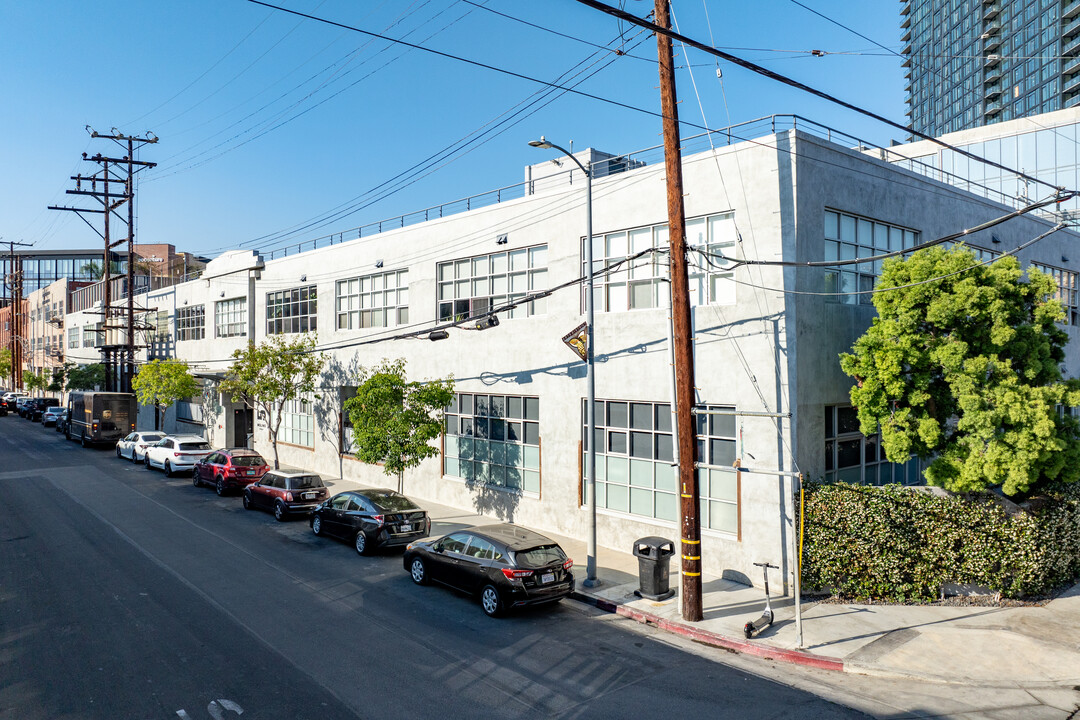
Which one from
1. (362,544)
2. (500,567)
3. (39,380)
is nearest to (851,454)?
(500,567)

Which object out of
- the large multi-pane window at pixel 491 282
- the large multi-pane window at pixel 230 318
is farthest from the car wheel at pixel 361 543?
the large multi-pane window at pixel 230 318

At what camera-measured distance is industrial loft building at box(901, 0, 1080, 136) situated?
303 feet

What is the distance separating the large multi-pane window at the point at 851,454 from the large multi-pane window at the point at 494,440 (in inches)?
310

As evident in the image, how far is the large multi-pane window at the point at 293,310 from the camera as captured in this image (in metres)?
30.4

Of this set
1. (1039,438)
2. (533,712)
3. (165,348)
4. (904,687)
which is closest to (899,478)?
(1039,438)

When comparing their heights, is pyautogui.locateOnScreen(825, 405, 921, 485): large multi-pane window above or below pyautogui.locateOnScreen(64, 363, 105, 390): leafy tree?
below

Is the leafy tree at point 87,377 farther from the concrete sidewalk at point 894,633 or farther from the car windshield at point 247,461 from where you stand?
the concrete sidewalk at point 894,633

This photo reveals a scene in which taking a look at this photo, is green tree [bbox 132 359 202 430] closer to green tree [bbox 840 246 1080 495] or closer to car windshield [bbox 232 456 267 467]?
car windshield [bbox 232 456 267 467]

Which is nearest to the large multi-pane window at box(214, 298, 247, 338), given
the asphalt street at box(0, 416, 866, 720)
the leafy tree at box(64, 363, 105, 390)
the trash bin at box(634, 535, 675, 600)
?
the asphalt street at box(0, 416, 866, 720)

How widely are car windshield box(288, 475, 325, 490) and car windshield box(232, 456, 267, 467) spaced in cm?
539

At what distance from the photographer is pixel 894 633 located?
39.8ft

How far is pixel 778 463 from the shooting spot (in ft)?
48.0

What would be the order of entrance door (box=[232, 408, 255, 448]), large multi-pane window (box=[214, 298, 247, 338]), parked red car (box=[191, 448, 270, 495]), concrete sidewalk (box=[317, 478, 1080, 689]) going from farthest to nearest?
1. entrance door (box=[232, 408, 255, 448])
2. large multi-pane window (box=[214, 298, 247, 338])
3. parked red car (box=[191, 448, 270, 495])
4. concrete sidewalk (box=[317, 478, 1080, 689])

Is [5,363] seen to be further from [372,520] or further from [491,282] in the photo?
[372,520]
